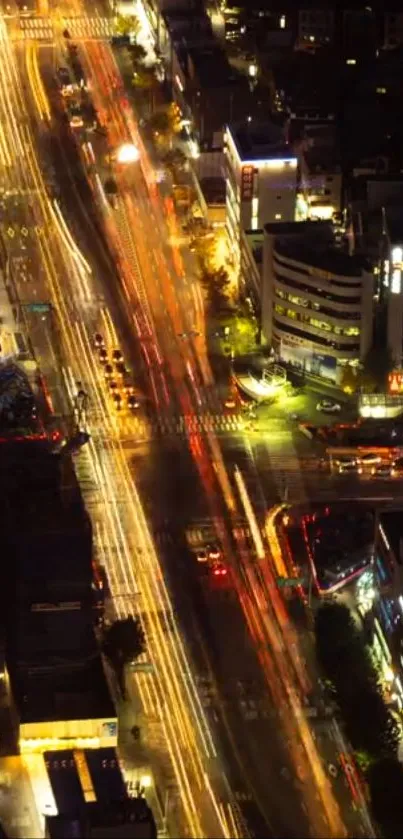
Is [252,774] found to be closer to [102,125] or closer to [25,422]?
[25,422]

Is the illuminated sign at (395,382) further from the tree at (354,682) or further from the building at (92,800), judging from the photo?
the building at (92,800)

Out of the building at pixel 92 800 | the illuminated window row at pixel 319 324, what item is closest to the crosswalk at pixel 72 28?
the illuminated window row at pixel 319 324

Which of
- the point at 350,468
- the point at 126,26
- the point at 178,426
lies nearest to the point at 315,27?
the point at 126,26

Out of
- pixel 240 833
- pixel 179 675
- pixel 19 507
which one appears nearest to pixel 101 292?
pixel 19 507

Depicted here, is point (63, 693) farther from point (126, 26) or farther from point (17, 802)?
point (126, 26)

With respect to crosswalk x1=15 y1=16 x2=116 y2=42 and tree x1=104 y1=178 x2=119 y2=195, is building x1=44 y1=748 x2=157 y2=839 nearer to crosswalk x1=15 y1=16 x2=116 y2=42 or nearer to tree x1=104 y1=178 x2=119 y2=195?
tree x1=104 y1=178 x2=119 y2=195
